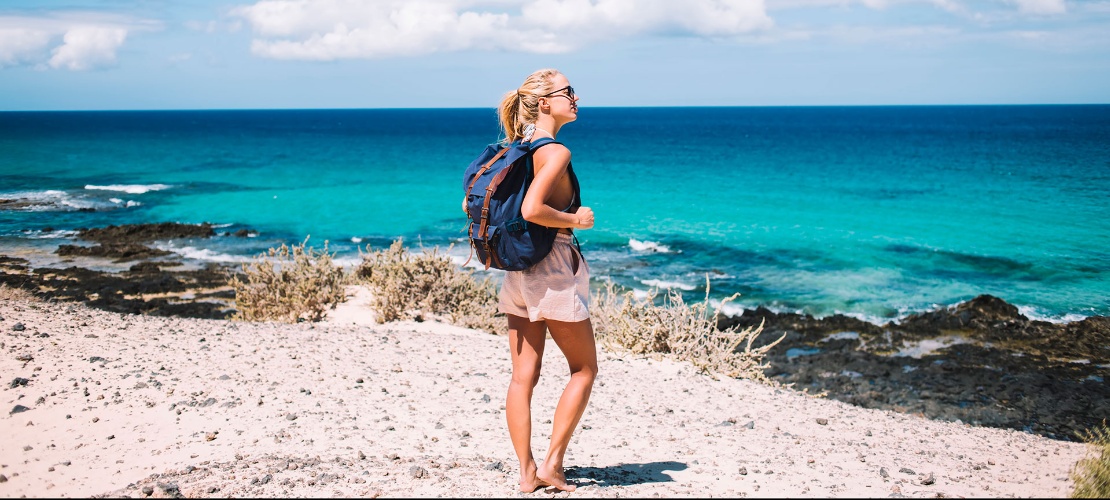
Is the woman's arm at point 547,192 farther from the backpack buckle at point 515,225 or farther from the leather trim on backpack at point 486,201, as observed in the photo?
the leather trim on backpack at point 486,201

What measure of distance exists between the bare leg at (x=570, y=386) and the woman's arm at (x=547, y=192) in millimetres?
499

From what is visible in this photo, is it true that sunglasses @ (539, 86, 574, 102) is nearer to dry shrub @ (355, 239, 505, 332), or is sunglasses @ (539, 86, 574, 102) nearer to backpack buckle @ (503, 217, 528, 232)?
backpack buckle @ (503, 217, 528, 232)

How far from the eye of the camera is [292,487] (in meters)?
3.68

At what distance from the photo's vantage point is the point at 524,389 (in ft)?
12.0

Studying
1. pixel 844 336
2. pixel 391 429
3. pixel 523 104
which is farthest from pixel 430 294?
pixel 844 336

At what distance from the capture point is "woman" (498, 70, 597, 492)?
3285mm

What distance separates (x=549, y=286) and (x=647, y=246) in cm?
1922

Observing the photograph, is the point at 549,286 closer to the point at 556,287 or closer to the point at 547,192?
the point at 556,287

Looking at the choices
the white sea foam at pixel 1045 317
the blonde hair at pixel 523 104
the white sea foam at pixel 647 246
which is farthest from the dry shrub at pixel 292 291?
the white sea foam at pixel 1045 317

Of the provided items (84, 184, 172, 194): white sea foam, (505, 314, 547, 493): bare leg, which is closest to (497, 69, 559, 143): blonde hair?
(505, 314, 547, 493): bare leg

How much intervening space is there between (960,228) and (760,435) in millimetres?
23721

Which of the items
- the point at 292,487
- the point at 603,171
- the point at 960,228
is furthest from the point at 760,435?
the point at 603,171

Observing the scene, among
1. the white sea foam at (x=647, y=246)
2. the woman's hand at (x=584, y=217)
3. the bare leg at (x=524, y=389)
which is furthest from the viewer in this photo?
the white sea foam at (x=647, y=246)

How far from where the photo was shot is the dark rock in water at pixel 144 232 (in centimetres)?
2314
